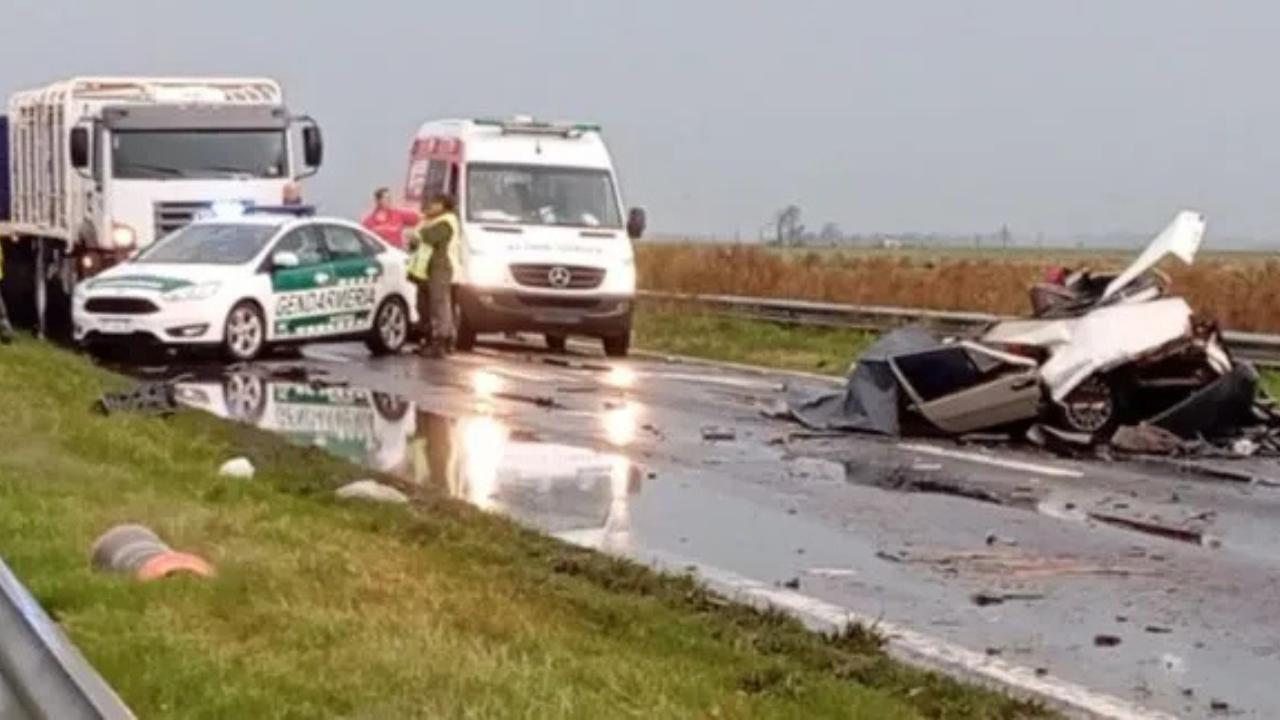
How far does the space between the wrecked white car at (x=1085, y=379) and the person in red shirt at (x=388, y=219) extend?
44.7 ft

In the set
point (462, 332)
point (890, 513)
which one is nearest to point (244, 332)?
point (462, 332)

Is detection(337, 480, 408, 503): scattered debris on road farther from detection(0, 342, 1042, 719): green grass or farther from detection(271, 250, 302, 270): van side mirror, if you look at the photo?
detection(271, 250, 302, 270): van side mirror

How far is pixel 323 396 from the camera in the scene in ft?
69.3

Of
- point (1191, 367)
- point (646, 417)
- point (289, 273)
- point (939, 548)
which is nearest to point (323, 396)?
point (646, 417)

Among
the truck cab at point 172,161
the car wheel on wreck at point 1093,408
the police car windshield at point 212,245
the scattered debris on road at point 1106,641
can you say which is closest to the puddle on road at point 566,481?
the scattered debris on road at point 1106,641

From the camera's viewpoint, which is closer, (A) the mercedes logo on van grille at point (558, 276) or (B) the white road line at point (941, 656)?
(B) the white road line at point (941, 656)

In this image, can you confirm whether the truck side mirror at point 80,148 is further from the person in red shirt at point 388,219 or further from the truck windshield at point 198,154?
the person in red shirt at point 388,219

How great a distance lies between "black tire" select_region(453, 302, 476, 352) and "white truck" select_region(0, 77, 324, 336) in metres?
3.18

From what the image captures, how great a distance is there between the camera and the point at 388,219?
33031mm

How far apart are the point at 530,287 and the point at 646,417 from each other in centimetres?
928

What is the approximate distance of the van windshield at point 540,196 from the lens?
2930 cm

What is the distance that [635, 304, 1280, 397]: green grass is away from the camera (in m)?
Result: 28.7

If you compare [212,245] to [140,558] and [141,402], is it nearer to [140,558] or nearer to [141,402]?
[141,402]

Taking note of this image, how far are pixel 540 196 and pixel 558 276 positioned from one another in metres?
1.34
